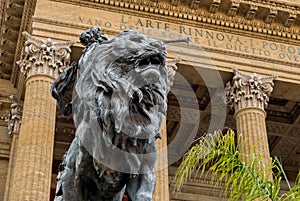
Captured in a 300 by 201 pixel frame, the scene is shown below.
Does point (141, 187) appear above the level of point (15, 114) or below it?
below

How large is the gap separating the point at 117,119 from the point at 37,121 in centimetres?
1134

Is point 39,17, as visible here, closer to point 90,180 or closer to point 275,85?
point 275,85

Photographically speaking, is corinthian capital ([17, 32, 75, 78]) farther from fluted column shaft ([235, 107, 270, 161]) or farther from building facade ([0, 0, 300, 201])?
fluted column shaft ([235, 107, 270, 161])

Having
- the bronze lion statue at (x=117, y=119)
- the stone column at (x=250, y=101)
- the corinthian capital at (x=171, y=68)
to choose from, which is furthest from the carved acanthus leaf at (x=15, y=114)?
the bronze lion statue at (x=117, y=119)

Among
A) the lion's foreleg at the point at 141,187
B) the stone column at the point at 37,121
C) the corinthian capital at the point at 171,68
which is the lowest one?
the lion's foreleg at the point at 141,187

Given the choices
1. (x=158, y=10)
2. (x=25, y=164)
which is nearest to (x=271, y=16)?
(x=158, y=10)

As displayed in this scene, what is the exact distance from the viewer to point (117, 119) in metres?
3.98

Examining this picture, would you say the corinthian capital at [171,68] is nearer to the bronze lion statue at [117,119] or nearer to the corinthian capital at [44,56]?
the corinthian capital at [44,56]

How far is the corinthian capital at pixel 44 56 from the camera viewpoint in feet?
52.7

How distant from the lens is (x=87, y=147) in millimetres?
4184

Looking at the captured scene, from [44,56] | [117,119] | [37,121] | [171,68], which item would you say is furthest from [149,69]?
[171,68]

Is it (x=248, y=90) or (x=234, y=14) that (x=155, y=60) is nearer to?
(x=248, y=90)

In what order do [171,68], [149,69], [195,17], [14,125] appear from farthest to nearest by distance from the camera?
1. [195,17]
2. [14,125]
3. [171,68]
4. [149,69]

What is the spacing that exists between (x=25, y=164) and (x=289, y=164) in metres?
13.9
